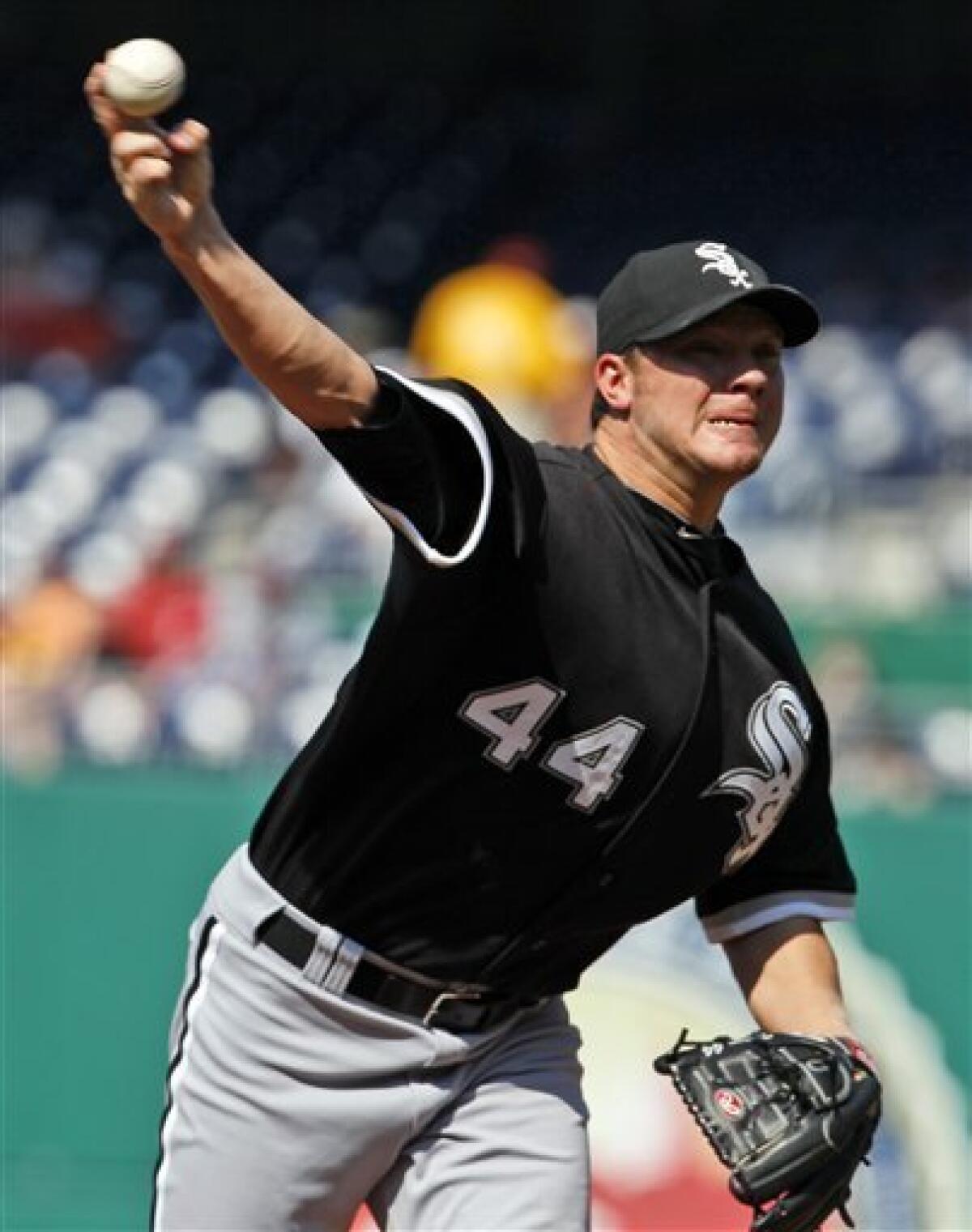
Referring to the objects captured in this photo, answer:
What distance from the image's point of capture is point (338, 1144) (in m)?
2.99

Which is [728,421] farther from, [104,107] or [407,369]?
[407,369]

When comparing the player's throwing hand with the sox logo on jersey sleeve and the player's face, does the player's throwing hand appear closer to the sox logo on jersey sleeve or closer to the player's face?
the player's face

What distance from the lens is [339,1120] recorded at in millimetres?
2982

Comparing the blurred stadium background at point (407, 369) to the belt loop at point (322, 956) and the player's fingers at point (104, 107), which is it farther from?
the player's fingers at point (104, 107)

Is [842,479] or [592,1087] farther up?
[842,479]

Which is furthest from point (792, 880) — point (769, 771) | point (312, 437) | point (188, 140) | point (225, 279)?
point (312, 437)

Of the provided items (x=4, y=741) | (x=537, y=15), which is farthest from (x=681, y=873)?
(x=537, y=15)

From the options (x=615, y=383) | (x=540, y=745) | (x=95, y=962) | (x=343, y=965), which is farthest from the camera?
(x=95, y=962)

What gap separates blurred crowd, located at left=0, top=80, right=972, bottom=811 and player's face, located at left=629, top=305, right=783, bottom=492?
112 inches

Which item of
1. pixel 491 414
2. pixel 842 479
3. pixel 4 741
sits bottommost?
pixel 4 741

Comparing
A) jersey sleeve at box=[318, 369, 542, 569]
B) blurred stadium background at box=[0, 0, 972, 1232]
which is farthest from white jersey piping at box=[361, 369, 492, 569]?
blurred stadium background at box=[0, 0, 972, 1232]

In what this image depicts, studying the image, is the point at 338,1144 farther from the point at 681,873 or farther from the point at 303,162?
the point at 303,162

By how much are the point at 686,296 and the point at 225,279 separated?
2.65 ft

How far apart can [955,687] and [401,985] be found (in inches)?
131
